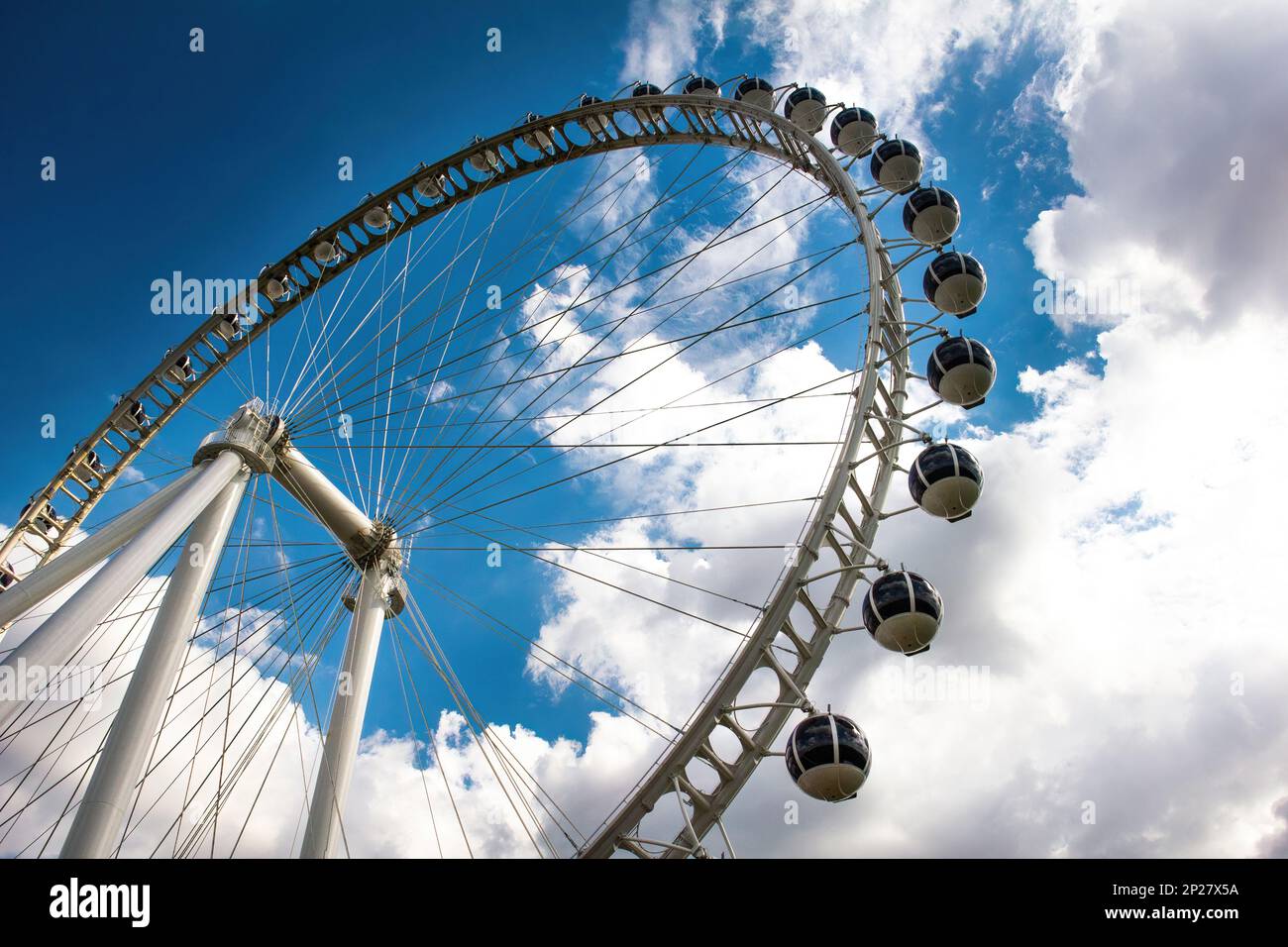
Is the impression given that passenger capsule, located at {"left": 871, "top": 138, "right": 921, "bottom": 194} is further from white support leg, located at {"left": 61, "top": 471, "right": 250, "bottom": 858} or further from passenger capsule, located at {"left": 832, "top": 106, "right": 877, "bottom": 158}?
white support leg, located at {"left": 61, "top": 471, "right": 250, "bottom": 858}

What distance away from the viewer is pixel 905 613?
1079 centimetres

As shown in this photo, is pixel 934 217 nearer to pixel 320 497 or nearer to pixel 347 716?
pixel 320 497

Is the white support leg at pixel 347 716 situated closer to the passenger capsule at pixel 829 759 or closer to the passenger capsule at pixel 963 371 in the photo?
the passenger capsule at pixel 829 759

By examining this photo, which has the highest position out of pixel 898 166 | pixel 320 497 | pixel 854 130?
pixel 854 130

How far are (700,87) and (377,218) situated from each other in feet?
26.4

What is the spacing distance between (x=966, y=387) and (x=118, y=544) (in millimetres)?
12679

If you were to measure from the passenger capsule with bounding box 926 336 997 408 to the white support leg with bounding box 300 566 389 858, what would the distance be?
937 centimetres

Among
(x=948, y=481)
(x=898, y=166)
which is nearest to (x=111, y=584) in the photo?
(x=948, y=481)

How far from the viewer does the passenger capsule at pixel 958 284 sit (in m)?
14.3

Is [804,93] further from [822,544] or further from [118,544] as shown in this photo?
[118,544]

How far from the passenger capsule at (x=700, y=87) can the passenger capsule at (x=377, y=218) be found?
7489 mm
